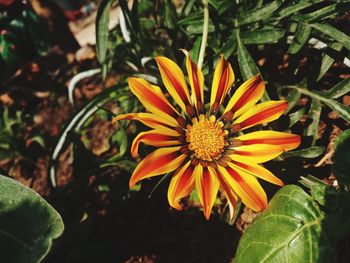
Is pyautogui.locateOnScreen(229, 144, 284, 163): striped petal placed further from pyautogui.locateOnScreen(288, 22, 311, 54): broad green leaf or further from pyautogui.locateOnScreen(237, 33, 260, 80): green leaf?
pyautogui.locateOnScreen(288, 22, 311, 54): broad green leaf

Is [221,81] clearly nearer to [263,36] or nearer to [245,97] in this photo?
[245,97]

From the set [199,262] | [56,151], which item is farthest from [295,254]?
[56,151]

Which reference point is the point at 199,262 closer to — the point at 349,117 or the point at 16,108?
the point at 349,117

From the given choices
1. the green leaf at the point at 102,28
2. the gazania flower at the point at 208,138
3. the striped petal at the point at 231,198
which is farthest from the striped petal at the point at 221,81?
the green leaf at the point at 102,28

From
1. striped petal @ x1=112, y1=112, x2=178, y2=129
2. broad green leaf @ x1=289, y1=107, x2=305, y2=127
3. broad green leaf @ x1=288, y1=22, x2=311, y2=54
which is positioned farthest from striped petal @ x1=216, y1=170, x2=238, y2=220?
broad green leaf @ x1=288, y1=22, x2=311, y2=54

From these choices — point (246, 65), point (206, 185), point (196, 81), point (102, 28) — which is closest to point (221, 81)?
point (196, 81)

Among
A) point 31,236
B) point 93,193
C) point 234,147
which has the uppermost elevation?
point 31,236
